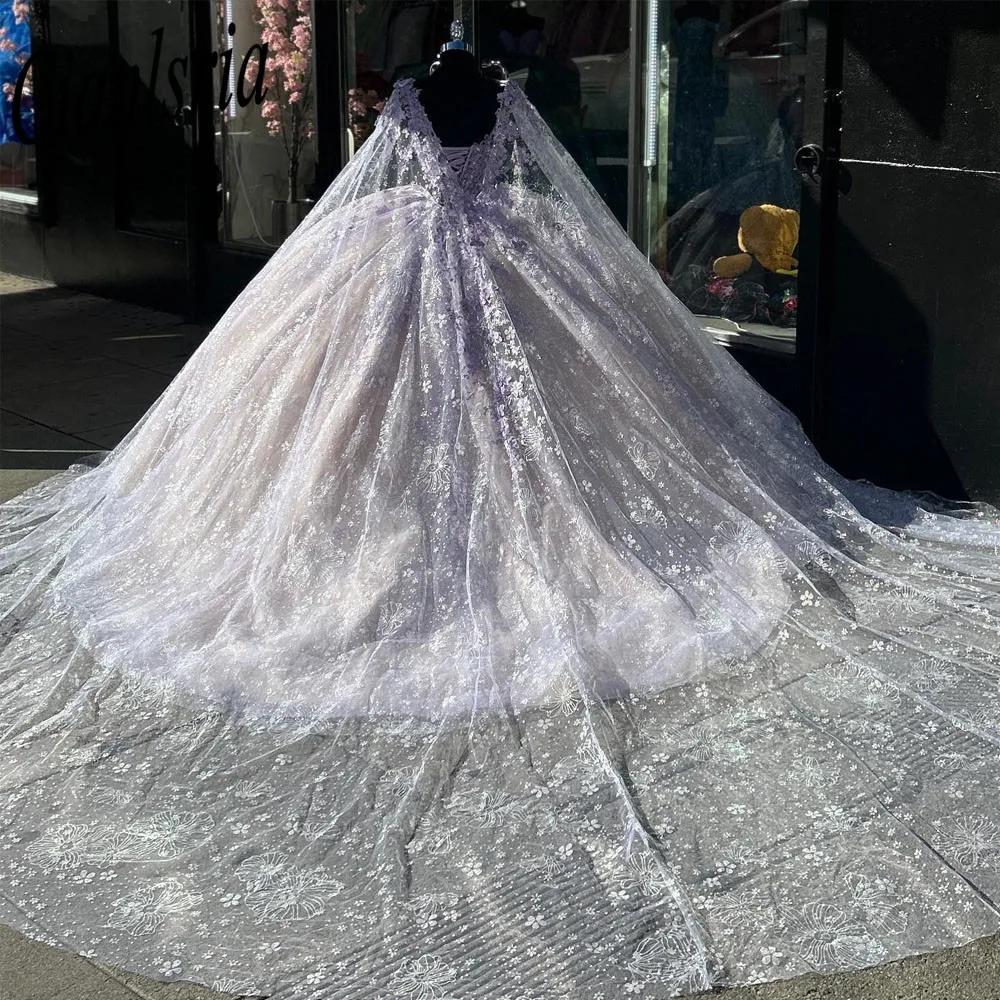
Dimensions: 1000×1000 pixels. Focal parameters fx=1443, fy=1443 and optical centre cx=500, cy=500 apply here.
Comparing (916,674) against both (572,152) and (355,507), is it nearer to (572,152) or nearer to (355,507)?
(355,507)

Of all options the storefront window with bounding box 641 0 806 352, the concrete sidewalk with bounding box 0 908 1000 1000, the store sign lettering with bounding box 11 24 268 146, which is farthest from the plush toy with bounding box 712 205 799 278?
the concrete sidewalk with bounding box 0 908 1000 1000

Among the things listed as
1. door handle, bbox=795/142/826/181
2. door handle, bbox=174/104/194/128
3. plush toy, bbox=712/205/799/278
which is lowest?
plush toy, bbox=712/205/799/278

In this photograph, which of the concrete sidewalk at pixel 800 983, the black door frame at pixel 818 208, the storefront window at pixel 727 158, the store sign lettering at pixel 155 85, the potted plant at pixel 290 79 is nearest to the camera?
the concrete sidewalk at pixel 800 983

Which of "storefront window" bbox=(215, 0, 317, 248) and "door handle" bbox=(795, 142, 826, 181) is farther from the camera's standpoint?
"storefront window" bbox=(215, 0, 317, 248)

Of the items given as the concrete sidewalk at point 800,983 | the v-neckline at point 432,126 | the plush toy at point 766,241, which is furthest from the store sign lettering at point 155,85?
the concrete sidewalk at point 800,983

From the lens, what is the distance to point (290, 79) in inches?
306

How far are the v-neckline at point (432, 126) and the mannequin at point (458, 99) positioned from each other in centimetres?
1

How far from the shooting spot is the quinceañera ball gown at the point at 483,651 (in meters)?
2.75

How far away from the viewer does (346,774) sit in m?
3.23

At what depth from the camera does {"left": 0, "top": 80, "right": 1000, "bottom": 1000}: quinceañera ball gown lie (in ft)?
9.01

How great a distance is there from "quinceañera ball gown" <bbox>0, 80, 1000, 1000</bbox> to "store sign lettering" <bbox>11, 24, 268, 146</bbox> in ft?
12.1

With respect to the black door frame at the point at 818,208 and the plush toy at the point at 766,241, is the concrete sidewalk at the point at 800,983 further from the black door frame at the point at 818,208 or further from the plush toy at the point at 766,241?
the plush toy at the point at 766,241

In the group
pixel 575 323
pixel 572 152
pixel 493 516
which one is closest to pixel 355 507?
pixel 493 516

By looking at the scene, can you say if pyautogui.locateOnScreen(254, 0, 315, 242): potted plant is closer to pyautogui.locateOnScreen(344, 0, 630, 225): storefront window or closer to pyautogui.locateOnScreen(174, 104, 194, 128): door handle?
pyautogui.locateOnScreen(174, 104, 194, 128): door handle
